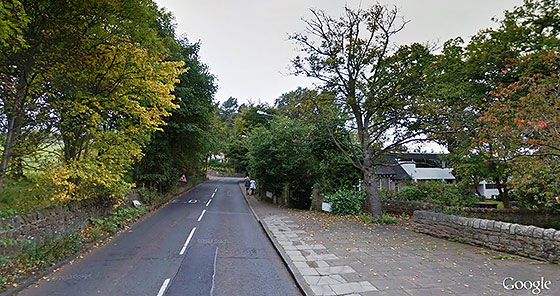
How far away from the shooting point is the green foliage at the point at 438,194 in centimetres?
1803

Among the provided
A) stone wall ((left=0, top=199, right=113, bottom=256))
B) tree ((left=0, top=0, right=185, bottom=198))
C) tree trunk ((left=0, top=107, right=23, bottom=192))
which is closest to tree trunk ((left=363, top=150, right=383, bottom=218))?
tree ((left=0, top=0, right=185, bottom=198))

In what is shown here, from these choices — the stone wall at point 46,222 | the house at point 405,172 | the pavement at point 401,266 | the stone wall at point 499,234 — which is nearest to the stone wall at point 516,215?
the stone wall at point 499,234

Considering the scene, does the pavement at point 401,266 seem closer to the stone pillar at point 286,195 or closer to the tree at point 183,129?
the stone pillar at point 286,195

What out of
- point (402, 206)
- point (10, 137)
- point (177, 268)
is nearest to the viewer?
point (177, 268)

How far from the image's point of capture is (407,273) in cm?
619

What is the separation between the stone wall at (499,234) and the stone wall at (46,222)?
11.2 metres

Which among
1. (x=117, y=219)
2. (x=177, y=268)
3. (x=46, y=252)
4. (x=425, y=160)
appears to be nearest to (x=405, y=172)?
(x=425, y=160)

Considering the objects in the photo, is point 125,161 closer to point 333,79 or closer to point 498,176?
point 333,79

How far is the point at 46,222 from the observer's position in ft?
25.8

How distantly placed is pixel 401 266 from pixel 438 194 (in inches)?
541

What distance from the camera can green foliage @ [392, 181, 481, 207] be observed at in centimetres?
1803

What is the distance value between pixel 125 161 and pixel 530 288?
1087 centimetres

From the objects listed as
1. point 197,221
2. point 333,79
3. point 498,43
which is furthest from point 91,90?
point 498,43

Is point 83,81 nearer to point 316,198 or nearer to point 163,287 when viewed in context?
point 163,287
